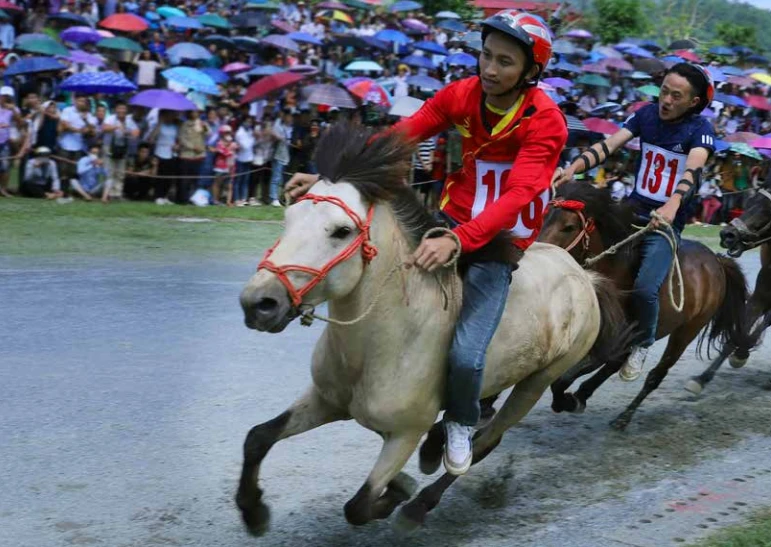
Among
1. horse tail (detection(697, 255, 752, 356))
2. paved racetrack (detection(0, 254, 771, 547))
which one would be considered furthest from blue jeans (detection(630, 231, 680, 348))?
horse tail (detection(697, 255, 752, 356))

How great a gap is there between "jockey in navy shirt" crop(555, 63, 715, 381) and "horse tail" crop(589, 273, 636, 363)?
953mm

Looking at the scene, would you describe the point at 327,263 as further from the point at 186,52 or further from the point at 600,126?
the point at 186,52

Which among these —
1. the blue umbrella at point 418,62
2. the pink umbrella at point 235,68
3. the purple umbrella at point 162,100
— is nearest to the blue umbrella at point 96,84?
the purple umbrella at point 162,100

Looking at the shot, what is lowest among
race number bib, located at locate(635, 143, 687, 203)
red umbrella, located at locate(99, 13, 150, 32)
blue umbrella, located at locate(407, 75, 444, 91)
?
blue umbrella, located at locate(407, 75, 444, 91)

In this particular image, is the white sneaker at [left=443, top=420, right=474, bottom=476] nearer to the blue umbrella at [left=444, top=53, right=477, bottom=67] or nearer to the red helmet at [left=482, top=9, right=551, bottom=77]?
the red helmet at [left=482, top=9, right=551, bottom=77]

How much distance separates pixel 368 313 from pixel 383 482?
2.45 ft

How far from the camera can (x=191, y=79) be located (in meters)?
17.9

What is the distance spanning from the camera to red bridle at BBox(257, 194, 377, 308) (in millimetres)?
3994

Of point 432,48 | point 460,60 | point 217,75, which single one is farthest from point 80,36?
point 432,48

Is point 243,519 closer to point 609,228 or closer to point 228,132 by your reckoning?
point 609,228

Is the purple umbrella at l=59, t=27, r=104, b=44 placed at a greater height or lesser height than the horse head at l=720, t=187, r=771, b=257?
lesser

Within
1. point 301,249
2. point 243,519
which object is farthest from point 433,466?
point 301,249

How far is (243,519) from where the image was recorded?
4703mm

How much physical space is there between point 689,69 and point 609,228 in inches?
45.9
